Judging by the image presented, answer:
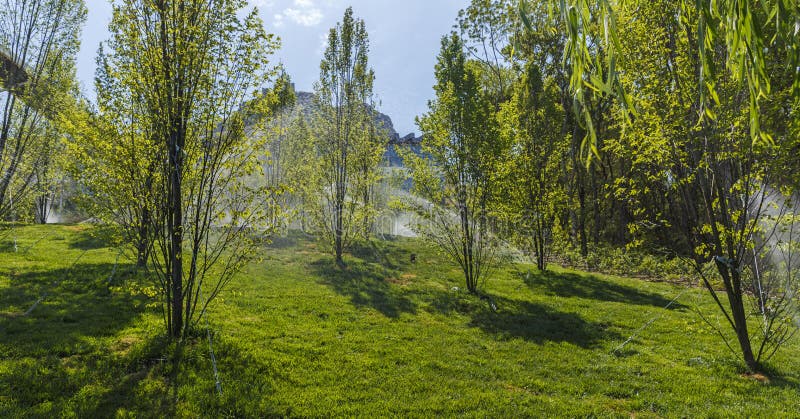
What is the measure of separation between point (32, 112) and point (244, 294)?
37.9ft

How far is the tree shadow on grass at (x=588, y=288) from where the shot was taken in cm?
1252

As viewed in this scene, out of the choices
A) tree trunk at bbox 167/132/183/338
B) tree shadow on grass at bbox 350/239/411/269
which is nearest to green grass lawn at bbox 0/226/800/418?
tree trunk at bbox 167/132/183/338

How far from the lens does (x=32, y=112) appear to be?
14.1 meters

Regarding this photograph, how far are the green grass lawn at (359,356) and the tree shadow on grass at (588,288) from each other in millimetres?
277

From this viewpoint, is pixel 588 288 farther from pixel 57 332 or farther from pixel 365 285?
pixel 57 332

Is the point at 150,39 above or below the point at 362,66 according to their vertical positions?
below

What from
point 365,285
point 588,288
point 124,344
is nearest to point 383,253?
point 365,285

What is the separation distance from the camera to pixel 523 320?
32.7 ft

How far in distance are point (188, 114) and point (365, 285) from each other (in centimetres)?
843

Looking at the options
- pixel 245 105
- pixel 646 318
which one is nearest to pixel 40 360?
pixel 245 105

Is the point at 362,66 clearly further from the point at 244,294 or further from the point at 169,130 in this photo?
the point at 169,130

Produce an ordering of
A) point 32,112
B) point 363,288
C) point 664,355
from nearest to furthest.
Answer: point 664,355 → point 363,288 → point 32,112

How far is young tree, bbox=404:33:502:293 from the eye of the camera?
12492 mm

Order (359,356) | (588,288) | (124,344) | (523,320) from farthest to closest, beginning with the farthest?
(588,288)
(523,320)
(359,356)
(124,344)
